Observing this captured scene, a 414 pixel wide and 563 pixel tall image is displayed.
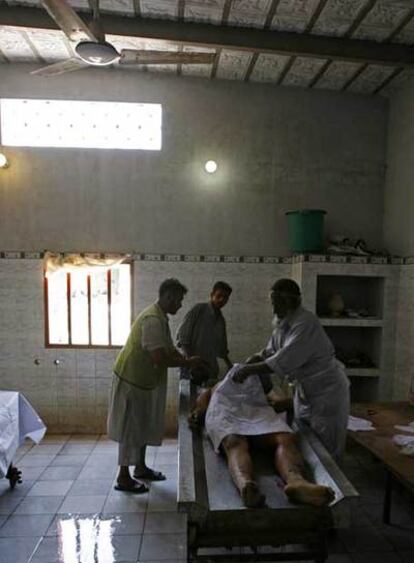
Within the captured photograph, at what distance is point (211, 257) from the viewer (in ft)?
14.8

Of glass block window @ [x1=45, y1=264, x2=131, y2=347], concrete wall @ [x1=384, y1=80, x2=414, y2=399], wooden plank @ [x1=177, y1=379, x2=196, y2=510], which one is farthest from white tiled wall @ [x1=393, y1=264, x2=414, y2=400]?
glass block window @ [x1=45, y1=264, x2=131, y2=347]

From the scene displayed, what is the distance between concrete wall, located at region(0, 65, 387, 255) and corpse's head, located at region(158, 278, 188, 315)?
1.51m

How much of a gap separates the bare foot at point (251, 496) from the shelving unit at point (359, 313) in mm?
2664

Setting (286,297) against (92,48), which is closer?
(286,297)

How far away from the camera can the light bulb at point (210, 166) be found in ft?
14.7

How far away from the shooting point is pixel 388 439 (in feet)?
9.45

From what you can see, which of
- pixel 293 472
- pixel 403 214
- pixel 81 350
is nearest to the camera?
pixel 293 472

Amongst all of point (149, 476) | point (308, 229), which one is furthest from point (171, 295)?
point (308, 229)

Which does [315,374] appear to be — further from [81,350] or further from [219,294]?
[81,350]

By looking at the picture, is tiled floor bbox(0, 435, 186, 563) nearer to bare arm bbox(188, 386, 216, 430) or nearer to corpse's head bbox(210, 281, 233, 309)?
bare arm bbox(188, 386, 216, 430)

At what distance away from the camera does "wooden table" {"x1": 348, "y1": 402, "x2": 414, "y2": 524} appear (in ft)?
8.02

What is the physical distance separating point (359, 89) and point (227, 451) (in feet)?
13.6

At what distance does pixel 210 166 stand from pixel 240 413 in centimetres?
295

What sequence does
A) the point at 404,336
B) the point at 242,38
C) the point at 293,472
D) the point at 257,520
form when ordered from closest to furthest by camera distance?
1. the point at 257,520
2. the point at 293,472
3. the point at 242,38
4. the point at 404,336
